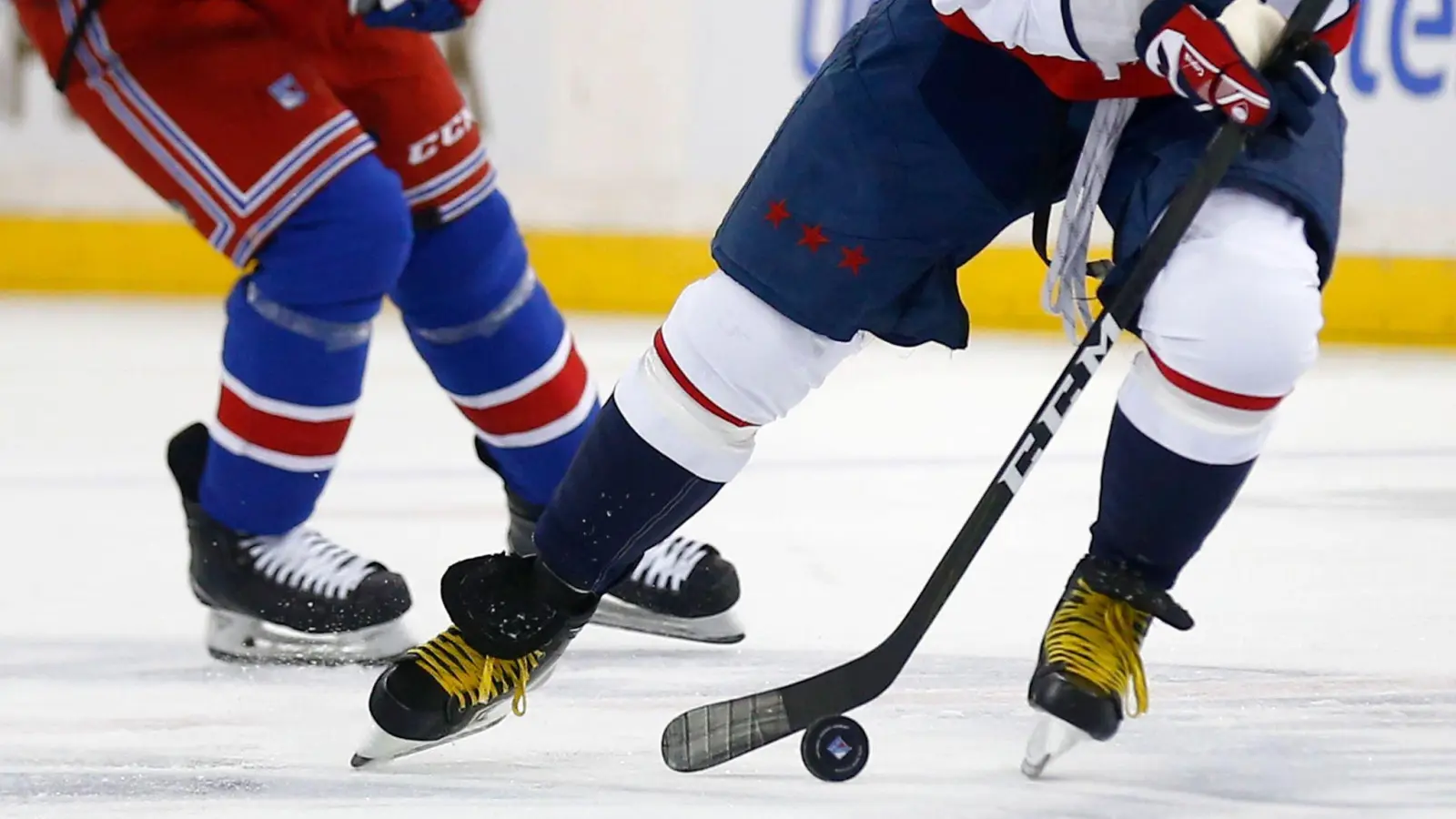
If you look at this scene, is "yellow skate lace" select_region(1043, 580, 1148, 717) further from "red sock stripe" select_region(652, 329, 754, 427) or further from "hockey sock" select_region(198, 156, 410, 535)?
"hockey sock" select_region(198, 156, 410, 535)

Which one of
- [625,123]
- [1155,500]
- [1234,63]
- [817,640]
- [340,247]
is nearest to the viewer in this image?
[1234,63]

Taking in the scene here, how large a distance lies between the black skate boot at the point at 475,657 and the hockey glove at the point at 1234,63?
501mm

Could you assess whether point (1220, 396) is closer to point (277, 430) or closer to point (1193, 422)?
point (1193, 422)

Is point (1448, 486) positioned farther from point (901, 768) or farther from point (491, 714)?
point (491, 714)

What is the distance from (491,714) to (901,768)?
0.27m

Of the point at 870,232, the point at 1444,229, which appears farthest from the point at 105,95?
the point at 1444,229

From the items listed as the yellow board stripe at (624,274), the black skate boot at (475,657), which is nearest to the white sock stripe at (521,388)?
the black skate boot at (475,657)

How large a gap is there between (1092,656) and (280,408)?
70 centimetres

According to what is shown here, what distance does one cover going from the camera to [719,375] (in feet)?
3.97

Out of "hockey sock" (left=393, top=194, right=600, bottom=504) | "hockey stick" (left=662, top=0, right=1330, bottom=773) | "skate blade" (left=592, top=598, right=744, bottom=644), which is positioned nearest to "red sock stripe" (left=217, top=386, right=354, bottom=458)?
"hockey sock" (left=393, top=194, right=600, bottom=504)

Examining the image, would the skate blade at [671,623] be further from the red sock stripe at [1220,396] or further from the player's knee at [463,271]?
the red sock stripe at [1220,396]

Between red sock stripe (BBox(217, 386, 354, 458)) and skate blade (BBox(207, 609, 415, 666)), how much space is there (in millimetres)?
Result: 153

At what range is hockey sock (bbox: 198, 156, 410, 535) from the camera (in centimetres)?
153

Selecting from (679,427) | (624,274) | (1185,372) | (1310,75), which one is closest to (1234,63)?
(1310,75)
